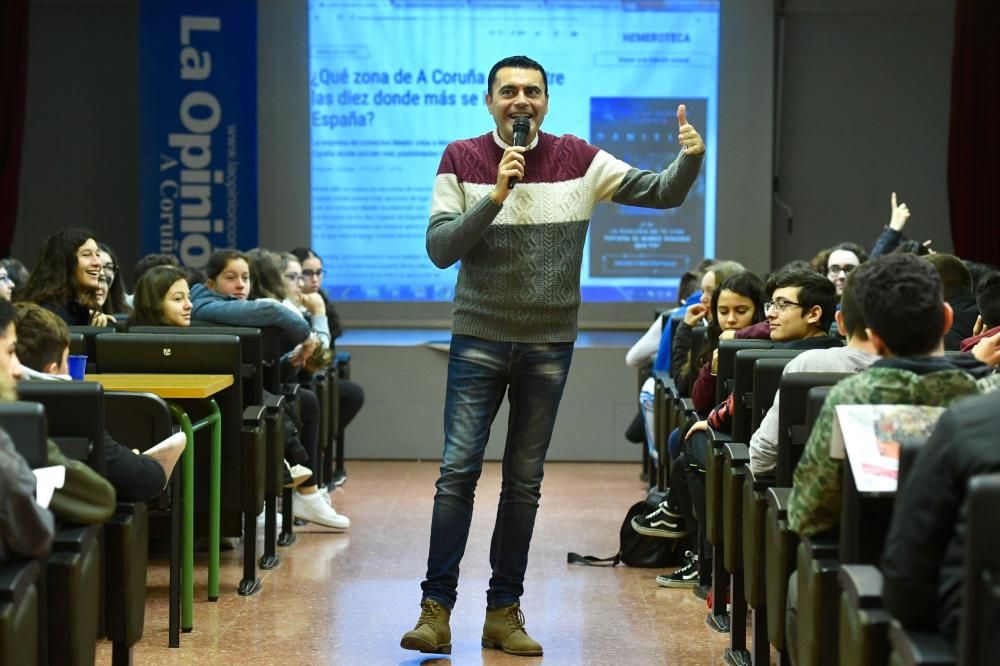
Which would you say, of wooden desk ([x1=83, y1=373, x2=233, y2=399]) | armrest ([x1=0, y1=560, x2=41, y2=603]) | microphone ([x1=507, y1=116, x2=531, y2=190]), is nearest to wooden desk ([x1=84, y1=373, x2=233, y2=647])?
wooden desk ([x1=83, y1=373, x2=233, y2=399])

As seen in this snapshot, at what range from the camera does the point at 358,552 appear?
5223mm

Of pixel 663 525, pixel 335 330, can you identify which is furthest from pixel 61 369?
pixel 335 330

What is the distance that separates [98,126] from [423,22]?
256 centimetres

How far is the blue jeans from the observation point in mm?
3502

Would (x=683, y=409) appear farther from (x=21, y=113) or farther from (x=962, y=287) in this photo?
(x=21, y=113)

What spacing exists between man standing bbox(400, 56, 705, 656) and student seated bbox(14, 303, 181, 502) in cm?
76

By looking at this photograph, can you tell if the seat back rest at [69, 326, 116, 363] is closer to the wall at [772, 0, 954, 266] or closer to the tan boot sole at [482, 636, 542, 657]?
the tan boot sole at [482, 636, 542, 657]

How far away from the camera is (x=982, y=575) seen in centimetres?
174

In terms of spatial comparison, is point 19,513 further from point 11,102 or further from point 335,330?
point 11,102

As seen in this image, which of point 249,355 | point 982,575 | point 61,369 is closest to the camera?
point 982,575

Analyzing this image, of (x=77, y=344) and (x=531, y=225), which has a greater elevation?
(x=531, y=225)

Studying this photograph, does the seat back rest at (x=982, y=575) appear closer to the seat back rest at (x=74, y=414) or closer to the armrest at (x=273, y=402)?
the seat back rest at (x=74, y=414)

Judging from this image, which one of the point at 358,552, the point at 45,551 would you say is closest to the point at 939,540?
the point at 45,551

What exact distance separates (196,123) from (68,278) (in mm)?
3041
